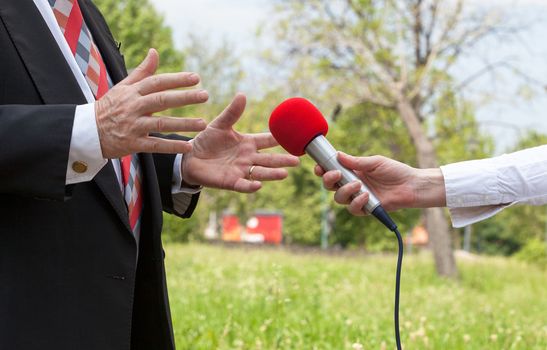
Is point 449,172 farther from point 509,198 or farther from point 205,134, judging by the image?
point 205,134

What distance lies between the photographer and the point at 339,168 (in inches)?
79.4

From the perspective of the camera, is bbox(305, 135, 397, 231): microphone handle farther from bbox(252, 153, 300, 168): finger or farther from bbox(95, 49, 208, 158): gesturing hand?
bbox(95, 49, 208, 158): gesturing hand

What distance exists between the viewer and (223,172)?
2326 mm

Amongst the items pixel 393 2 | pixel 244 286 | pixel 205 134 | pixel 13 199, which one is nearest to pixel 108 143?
pixel 13 199

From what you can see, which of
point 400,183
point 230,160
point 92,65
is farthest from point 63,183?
point 400,183

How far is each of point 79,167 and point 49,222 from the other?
18 cm

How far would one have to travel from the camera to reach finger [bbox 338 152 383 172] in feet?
6.72

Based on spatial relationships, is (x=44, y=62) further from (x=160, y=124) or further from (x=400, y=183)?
(x=400, y=183)

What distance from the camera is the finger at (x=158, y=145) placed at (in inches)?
64.2

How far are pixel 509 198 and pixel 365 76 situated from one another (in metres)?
12.9

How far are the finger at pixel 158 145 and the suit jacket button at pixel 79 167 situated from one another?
0.43 feet

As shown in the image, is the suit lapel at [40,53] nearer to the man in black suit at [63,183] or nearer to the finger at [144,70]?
the man in black suit at [63,183]

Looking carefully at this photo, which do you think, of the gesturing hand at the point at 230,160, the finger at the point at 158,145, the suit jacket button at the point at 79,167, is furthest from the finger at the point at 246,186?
the suit jacket button at the point at 79,167

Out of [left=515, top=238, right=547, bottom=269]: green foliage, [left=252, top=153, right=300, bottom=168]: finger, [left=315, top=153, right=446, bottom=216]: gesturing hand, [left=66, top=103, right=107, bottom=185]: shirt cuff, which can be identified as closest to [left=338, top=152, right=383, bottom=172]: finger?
[left=315, top=153, right=446, bottom=216]: gesturing hand
